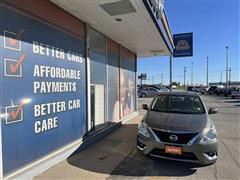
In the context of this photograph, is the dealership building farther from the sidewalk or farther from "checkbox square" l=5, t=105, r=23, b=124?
the sidewalk

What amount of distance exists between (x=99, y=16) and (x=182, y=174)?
→ 434 centimetres

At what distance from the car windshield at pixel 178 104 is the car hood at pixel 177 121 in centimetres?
34

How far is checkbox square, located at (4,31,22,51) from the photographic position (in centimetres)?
357

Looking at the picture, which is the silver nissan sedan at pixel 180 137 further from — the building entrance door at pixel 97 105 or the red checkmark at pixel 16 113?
the red checkmark at pixel 16 113

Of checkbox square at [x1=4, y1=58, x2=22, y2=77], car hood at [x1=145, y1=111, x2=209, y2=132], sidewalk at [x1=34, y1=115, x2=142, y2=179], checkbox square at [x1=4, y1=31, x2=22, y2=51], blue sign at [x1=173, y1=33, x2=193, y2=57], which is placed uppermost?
blue sign at [x1=173, y1=33, x2=193, y2=57]

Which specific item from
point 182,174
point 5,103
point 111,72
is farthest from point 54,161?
point 111,72

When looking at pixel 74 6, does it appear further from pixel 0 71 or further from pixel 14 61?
pixel 0 71

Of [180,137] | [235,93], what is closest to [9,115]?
[180,137]

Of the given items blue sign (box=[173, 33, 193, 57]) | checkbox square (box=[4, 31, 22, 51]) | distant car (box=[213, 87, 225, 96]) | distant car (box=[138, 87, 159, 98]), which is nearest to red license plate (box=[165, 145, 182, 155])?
checkbox square (box=[4, 31, 22, 51])

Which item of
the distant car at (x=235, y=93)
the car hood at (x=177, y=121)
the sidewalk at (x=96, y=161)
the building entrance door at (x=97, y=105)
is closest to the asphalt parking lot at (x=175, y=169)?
the sidewalk at (x=96, y=161)

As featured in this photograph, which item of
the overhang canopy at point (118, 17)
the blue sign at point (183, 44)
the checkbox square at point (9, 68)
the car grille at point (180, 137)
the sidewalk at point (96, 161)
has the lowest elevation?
the sidewalk at point (96, 161)

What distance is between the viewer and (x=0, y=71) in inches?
136

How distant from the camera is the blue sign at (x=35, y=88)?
3.61m

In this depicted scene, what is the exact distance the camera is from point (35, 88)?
4234 mm
